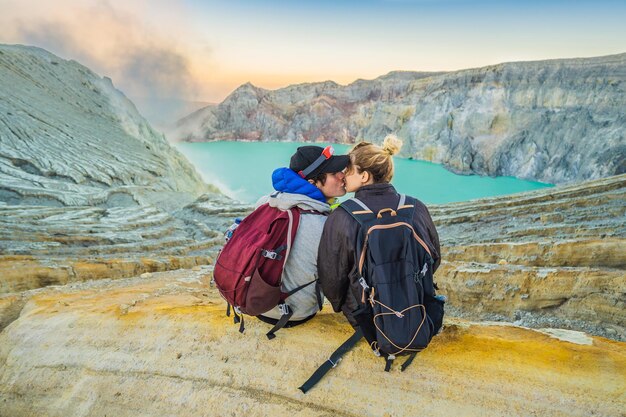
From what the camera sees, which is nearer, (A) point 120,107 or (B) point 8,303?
(B) point 8,303

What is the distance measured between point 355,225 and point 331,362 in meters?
0.99

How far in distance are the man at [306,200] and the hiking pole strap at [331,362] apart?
0.39 metres

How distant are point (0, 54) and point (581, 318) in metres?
36.3

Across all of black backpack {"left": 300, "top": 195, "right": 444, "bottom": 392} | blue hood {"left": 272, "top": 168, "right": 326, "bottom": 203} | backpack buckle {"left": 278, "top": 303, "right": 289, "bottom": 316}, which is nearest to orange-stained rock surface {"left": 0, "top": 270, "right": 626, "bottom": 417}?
backpack buckle {"left": 278, "top": 303, "right": 289, "bottom": 316}

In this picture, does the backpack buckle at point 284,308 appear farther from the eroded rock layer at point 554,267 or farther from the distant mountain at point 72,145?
the distant mountain at point 72,145

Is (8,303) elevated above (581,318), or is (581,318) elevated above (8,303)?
(8,303)

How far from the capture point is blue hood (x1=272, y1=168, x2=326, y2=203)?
8.95 ft

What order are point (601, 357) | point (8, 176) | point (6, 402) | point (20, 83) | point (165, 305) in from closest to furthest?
point (601, 357) < point (6, 402) < point (165, 305) < point (8, 176) < point (20, 83)

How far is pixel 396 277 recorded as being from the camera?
232cm

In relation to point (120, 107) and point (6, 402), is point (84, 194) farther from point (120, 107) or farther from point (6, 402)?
point (120, 107)

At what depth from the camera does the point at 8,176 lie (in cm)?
1648

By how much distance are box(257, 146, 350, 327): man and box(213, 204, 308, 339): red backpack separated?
0.08m

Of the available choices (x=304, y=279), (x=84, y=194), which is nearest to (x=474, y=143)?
(x=84, y=194)

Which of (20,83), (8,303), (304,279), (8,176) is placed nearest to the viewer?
(304,279)
